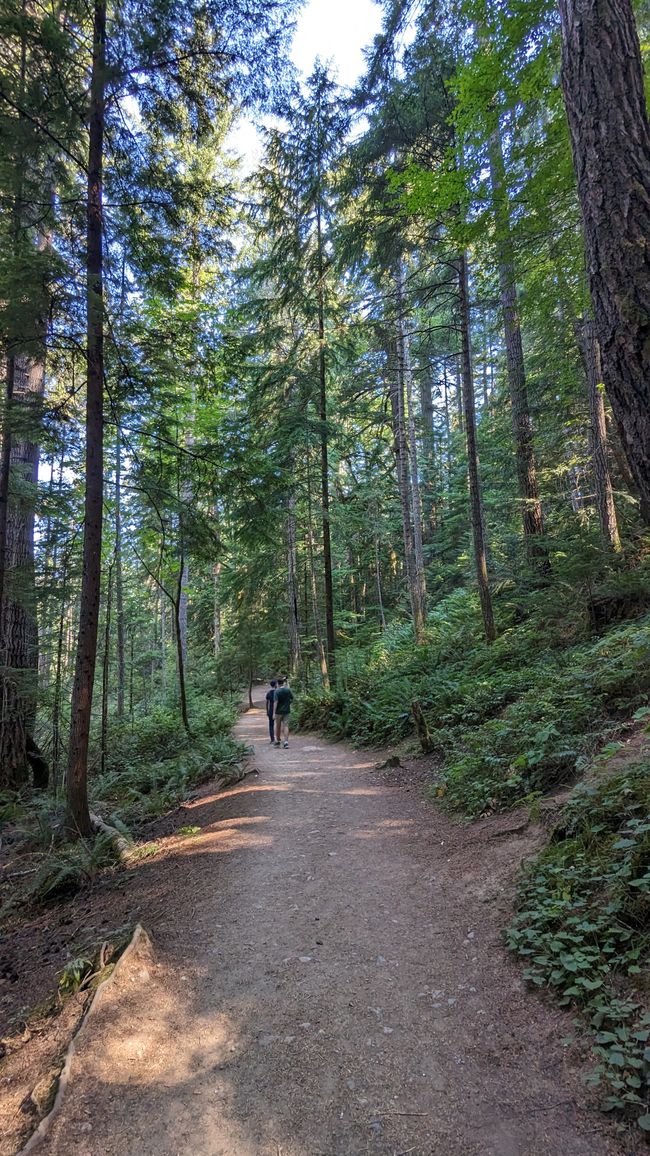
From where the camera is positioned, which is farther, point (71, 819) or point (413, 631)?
point (413, 631)

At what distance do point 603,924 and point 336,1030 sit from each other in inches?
66.3

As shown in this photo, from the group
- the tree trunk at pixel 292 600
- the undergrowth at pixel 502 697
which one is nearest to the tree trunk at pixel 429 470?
the tree trunk at pixel 292 600

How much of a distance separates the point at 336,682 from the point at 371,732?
3.03 m

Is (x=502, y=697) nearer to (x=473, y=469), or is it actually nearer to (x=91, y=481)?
(x=473, y=469)

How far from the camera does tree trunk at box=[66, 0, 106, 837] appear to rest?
20.2 ft

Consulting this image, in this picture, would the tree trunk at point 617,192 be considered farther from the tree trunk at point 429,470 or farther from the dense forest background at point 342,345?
the tree trunk at point 429,470

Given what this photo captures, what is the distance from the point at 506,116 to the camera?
7.67 m

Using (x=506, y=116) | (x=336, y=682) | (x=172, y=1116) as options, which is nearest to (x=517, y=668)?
(x=336, y=682)

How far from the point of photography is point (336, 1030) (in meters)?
→ 2.96

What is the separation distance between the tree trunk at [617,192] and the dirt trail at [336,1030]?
299 cm

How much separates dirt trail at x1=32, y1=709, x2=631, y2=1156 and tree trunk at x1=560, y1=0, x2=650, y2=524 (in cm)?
299

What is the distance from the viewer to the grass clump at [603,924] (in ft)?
7.43

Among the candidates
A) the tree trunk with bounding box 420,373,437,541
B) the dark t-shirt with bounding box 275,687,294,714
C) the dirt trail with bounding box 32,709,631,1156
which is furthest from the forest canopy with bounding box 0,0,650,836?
the tree trunk with bounding box 420,373,437,541

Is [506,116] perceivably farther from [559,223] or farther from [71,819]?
[71,819]
